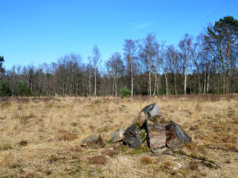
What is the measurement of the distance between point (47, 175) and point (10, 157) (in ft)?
4.62

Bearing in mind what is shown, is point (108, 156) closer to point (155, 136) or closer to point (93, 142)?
point (93, 142)

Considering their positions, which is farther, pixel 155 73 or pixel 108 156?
pixel 155 73

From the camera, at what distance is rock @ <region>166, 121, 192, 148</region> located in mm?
5156

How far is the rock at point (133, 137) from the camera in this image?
5418mm

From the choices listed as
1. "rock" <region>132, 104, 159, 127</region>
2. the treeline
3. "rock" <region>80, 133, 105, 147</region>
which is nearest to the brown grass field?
"rock" <region>80, 133, 105, 147</region>

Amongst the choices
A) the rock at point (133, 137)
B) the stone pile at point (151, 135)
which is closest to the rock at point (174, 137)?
the stone pile at point (151, 135)

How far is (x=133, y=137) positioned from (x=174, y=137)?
124 centimetres

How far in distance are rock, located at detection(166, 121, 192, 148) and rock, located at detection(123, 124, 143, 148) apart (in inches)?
33.3

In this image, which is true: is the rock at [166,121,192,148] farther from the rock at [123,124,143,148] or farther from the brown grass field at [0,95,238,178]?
the rock at [123,124,143,148]

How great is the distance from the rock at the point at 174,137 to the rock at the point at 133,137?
845 millimetres

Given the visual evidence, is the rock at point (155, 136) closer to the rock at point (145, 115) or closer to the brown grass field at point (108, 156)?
the brown grass field at point (108, 156)

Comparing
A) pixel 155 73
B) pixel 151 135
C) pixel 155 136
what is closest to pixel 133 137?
pixel 151 135

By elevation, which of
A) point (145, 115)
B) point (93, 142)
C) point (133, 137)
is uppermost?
point (145, 115)

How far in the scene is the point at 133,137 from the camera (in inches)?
219
